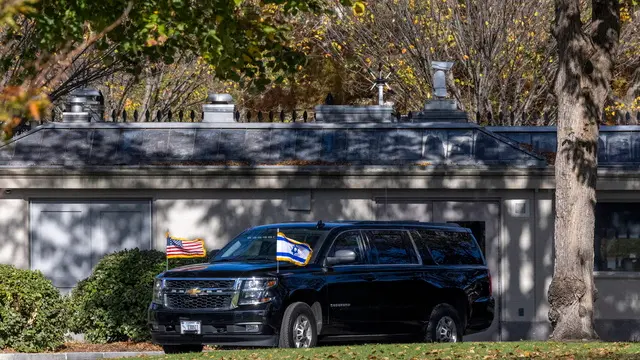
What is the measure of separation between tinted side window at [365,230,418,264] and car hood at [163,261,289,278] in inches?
63.5

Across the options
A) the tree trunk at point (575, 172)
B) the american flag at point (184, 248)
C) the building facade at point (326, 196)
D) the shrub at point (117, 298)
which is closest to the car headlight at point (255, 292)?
the american flag at point (184, 248)

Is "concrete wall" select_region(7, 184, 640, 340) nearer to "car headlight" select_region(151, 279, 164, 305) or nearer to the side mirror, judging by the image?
the side mirror

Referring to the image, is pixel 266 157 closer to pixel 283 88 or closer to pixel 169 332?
pixel 169 332

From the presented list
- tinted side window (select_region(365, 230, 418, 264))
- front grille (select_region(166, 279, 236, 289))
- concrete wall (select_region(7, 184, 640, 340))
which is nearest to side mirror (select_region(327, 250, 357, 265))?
tinted side window (select_region(365, 230, 418, 264))

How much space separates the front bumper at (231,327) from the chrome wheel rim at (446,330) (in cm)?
281

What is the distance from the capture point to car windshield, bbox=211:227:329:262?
15.5 m

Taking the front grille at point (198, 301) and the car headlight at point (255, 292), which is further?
the front grille at point (198, 301)

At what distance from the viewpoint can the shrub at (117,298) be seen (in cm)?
1877

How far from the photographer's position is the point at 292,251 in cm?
1474

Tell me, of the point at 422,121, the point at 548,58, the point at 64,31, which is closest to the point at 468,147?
the point at 422,121

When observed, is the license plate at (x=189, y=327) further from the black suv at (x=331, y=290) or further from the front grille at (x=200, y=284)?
the front grille at (x=200, y=284)

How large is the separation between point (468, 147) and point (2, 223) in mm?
7891

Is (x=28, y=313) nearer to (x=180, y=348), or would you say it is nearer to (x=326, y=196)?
(x=180, y=348)

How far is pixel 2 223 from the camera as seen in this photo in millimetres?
20734
